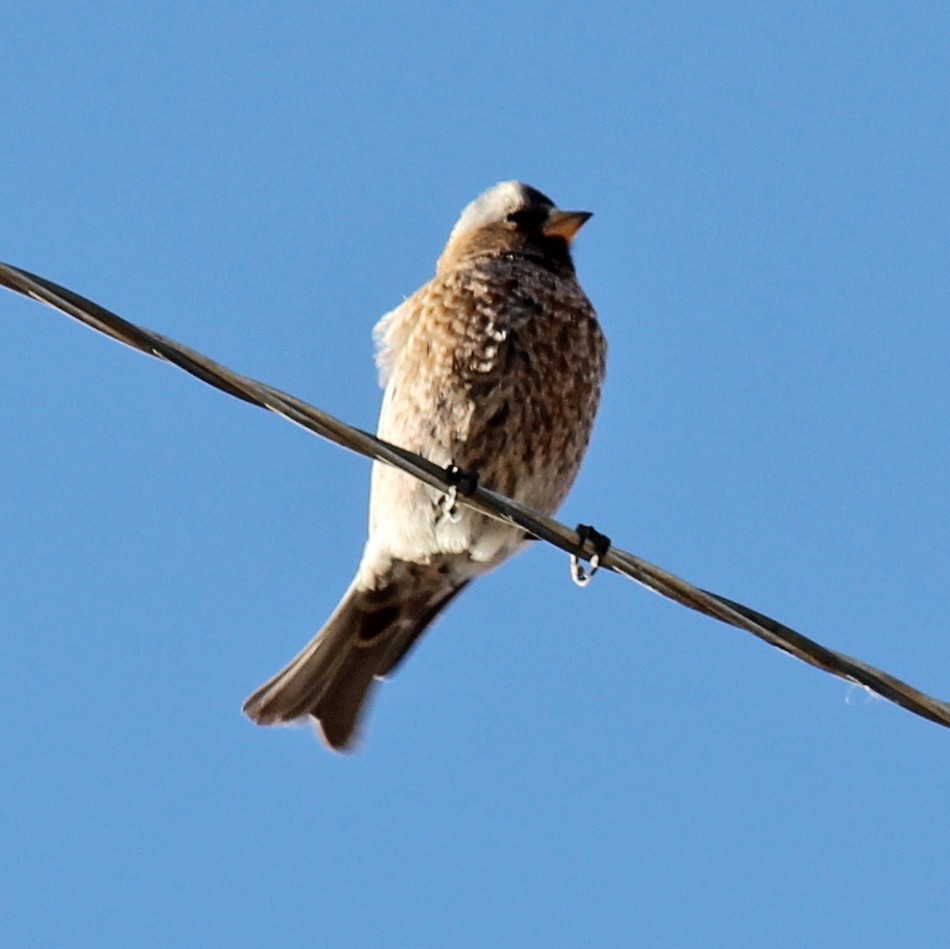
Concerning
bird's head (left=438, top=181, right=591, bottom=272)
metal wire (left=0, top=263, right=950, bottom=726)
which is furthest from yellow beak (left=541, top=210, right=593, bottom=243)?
metal wire (left=0, top=263, right=950, bottom=726)

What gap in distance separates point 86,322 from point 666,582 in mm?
1449

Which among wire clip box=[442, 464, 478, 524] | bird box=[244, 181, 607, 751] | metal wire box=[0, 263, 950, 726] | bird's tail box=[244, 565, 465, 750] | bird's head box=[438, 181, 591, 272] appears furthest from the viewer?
bird's head box=[438, 181, 591, 272]

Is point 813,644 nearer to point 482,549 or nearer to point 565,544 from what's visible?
point 565,544

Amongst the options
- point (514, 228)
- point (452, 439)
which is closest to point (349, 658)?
point (452, 439)

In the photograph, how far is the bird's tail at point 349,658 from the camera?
23.2 feet

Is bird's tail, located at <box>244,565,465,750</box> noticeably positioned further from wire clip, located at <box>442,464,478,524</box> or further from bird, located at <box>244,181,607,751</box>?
wire clip, located at <box>442,464,478,524</box>

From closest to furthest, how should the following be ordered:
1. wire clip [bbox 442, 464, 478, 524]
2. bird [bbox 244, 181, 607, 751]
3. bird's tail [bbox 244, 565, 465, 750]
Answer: wire clip [bbox 442, 464, 478, 524] < bird [bbox 244, 181, 607, 751] < bird's tail [bbox 244, 565, 465, 750]

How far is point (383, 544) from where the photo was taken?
22.7 feet

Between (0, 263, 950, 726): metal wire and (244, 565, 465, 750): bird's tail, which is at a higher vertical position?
(244, 565, 465, 750): bird's tail

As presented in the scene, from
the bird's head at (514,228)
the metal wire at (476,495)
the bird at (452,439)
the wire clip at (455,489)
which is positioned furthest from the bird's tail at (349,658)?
the metal wire at (476,495)

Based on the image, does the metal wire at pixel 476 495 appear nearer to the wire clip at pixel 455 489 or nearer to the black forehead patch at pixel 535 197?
the wire clip at pixel 455 489

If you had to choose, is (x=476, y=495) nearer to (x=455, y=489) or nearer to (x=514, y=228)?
(x=455, y=489)

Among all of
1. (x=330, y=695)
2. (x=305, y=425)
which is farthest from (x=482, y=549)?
(x=305, y=425)

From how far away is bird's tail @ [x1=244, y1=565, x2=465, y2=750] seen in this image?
7.06 meters
